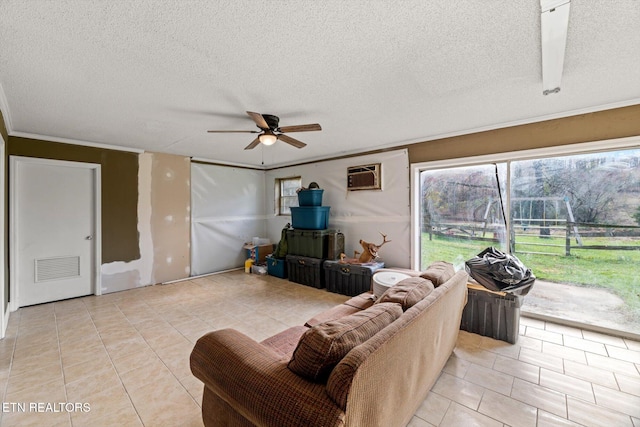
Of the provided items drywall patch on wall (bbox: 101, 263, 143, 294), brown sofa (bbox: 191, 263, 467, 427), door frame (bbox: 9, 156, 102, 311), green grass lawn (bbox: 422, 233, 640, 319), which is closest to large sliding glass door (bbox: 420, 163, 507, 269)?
green grass lawn (bbox: 422, 233, 640, 319)

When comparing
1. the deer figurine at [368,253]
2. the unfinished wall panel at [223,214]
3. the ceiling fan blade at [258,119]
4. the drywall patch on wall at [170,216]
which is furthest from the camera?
the unfinished wall panel at [223,214]

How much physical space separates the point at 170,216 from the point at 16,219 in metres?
1.85

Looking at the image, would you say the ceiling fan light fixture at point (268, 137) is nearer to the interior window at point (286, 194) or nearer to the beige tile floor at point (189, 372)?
the beige tile floor at point (189, 372)

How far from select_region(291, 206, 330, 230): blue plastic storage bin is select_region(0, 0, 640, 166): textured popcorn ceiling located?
191 centimetres

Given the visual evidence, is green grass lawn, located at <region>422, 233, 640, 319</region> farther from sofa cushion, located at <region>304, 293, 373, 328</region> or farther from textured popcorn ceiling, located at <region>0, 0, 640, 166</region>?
sofa cushion, located at <region>304, 293, 373, 328</region>

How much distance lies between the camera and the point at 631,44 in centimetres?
165

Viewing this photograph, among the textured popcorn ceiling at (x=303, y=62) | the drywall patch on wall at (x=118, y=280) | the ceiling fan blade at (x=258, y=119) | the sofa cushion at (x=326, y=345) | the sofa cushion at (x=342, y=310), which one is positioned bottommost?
the drywall patch on wall at (x=118, y=280)

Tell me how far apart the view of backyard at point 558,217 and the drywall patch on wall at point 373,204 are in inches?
22.2

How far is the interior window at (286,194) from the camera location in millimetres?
5906

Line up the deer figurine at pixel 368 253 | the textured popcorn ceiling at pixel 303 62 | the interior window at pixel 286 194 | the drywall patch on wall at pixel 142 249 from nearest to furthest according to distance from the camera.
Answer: the textured popcorn ceiling at pixel 303 62
the deer figurine at pixel 368 253
the drywall patch on wall at pixel 142 249
the interior window at pixel 286 194

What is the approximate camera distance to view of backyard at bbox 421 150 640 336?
2660mm

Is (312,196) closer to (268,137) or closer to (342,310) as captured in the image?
(268,137)

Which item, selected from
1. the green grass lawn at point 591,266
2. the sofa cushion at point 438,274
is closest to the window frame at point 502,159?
the green grass lawn at point 591,266

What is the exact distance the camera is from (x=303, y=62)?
183 cm
